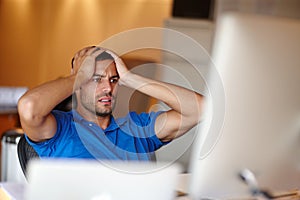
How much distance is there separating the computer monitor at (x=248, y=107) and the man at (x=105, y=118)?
2.26 feet

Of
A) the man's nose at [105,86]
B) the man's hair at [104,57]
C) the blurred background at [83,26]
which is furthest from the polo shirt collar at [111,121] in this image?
the blurred background at [83,26]

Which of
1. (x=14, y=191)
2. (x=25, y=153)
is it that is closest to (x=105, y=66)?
(x=25, y=153)

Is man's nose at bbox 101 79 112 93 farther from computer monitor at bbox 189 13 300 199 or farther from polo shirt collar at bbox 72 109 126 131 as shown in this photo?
computer monitor at bbox 189 13 300 199

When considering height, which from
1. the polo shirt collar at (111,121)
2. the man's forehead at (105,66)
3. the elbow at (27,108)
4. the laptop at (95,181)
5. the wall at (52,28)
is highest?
the man's forehead at (105,66)

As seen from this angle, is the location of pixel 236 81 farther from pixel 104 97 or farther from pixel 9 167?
pixel 9 167

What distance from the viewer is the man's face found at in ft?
6.44

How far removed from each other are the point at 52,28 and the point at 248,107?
5.52 meters

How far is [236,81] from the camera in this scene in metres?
1.20

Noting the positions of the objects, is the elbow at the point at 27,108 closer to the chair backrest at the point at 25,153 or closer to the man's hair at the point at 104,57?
the chair backrest at the point at 25,153

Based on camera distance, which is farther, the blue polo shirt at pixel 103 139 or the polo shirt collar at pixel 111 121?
the polo shirt collar at pixel 111 121

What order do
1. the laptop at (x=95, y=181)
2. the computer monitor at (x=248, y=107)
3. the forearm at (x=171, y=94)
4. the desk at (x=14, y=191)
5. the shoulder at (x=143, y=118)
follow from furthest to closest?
the shoulder at (x=143, y=118)
the forearm at (x=171, y=94)
the desk at (x=14, y=191)
the computer monitor at (x=248, y=107)
the laptop at (x=95, y=181)

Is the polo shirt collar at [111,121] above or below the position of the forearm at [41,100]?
below

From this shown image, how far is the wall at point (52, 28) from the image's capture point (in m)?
5.76

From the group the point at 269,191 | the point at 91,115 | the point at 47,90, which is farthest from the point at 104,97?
the point at 269,191
